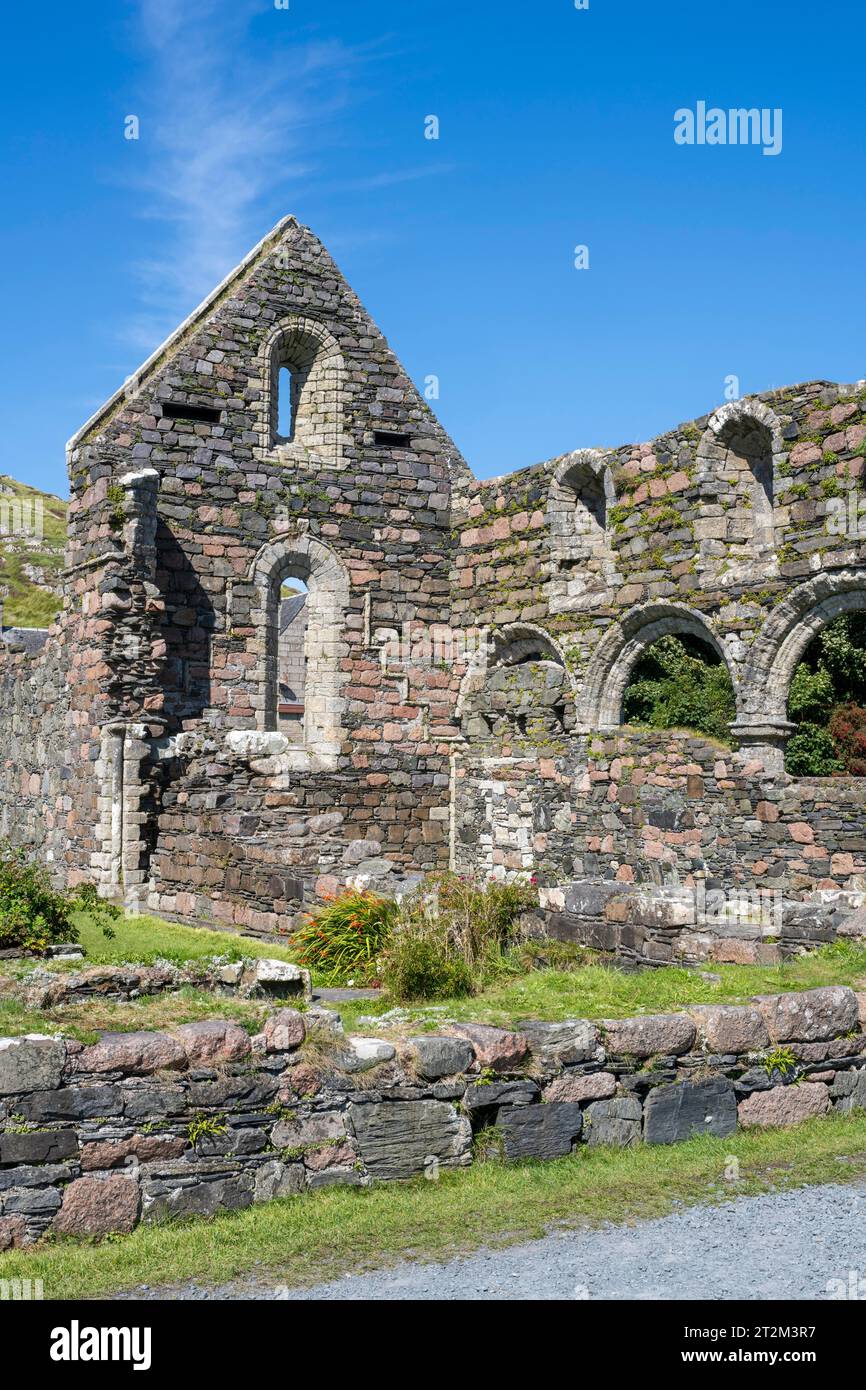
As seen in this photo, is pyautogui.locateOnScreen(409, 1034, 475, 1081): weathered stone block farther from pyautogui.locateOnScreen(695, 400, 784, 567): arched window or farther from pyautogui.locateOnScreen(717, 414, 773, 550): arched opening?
pyautogui.locateOnScreen(717, 414, 773, 550): arched opening

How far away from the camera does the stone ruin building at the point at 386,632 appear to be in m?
16.4

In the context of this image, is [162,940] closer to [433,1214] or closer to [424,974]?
[424,974]

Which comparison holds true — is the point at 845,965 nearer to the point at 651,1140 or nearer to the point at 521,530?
the point at 651,1140

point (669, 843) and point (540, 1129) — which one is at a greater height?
point (669, 843)

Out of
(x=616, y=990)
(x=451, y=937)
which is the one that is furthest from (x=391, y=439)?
(x=616, y=990)

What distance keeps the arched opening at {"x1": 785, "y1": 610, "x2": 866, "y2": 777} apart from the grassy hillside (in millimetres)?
27305

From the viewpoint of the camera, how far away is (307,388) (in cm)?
2169

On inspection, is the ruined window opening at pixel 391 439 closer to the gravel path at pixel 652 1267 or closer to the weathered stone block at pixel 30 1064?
the weathered stone block at pixel 30 1064

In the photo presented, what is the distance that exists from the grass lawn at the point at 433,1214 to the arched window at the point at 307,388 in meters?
15.8

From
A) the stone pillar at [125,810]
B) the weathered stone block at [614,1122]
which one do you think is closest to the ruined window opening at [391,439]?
the stone pillar at [125,810]

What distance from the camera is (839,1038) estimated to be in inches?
322

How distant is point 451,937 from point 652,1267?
4763 millimetres

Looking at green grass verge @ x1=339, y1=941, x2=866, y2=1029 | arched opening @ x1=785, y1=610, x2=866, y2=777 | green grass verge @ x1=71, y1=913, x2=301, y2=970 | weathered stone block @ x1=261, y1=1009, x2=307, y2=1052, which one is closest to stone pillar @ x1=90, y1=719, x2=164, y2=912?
green grass verge @ x1=71, y1=913, x2=301, y2=970

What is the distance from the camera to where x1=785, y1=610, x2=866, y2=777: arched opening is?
28156 mm
